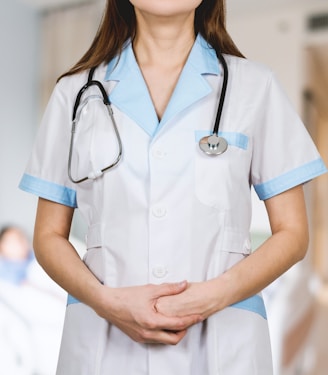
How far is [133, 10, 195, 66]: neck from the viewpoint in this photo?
0.75 meters

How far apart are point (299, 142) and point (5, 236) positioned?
8.21 ft

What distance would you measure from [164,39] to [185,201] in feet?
0.77

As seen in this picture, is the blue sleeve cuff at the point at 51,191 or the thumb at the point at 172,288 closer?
the thumb at the point at 172,288

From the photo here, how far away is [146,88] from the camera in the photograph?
29.9 inches

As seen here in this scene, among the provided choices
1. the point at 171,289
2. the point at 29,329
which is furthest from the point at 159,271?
the point at 29,329

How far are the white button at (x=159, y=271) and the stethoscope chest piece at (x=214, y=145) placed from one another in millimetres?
158

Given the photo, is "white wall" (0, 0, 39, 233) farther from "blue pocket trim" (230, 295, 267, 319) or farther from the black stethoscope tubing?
"blue pocket trim" (230, 295, 267, 319)

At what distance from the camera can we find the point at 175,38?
769mm

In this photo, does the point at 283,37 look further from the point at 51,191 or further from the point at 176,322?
the point at 176,322

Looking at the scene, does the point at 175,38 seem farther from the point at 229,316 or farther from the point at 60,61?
the point at 60,61

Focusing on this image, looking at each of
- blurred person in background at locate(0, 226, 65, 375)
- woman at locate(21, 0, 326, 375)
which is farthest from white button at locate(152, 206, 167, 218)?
blurred person in background at locate(0, 226, 65, 375)

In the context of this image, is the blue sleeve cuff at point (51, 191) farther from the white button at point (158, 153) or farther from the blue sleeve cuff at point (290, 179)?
the blue sleeve cuff at point (290, 179)

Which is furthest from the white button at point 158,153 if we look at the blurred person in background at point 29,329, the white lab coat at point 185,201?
the blurred person in background at point 29,329

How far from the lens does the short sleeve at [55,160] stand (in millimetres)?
771
